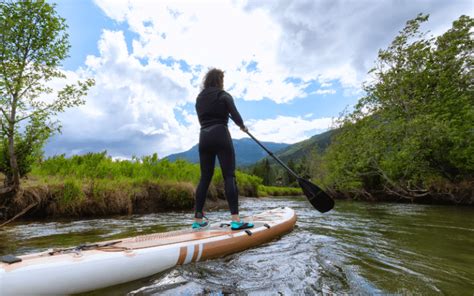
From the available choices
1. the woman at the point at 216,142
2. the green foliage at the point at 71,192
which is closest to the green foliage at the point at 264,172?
the green foliage at the point at 71,192

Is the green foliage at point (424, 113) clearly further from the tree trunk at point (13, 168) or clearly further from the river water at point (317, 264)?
the tree trunk at point (13, 168)

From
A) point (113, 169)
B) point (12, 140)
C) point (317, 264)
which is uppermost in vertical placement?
point (12, 140)

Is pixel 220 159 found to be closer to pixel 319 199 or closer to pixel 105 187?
pixel 319 199

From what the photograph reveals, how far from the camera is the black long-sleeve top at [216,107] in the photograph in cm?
405

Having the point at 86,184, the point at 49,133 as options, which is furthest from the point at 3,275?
the point at 86,184

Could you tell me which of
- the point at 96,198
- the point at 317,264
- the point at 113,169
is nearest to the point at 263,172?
the point at 113,169

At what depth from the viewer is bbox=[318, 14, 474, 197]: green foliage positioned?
1221 cm

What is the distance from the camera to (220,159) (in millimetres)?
4086

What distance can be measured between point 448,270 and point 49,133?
24.8 feet

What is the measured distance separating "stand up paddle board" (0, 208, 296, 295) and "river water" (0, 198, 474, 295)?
114 millimetres

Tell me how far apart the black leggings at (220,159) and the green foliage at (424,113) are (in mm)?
11409

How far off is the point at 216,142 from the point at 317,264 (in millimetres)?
2157

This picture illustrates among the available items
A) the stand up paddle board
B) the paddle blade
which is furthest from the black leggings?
the paddle blade

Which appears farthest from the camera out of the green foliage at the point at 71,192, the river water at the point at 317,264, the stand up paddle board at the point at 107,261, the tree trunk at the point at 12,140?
the green foliage at the point at 71,192
